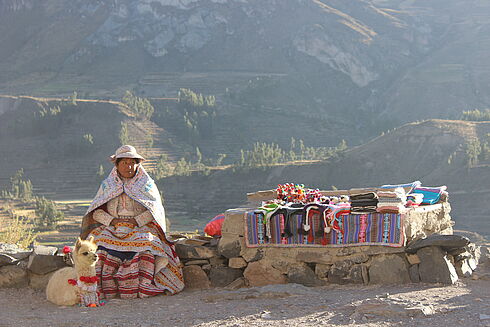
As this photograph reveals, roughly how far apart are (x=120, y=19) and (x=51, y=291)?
97.7 meters

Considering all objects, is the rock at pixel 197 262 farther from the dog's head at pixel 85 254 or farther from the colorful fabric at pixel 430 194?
the colorful fabric at pixel 430 194

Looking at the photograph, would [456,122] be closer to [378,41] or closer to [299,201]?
[299,201]

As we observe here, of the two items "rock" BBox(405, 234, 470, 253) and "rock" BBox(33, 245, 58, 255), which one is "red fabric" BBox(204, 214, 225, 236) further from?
"rock" BBox(405, 234, 470, 253)

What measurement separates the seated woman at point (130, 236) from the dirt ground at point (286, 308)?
0.71ft

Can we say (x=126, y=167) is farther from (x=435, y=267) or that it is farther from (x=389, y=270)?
(x=435, y=267)

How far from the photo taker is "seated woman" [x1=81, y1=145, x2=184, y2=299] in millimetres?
6547

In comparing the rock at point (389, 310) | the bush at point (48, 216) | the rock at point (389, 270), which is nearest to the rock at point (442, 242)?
the rock at point (389, 270)

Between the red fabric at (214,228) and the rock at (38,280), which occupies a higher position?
the red fabric at (214,228)

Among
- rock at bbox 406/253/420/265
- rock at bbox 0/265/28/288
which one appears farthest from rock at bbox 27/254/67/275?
rock at bbox 406/253/420/265

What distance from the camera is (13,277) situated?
7145 mm

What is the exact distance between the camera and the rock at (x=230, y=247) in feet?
22.9

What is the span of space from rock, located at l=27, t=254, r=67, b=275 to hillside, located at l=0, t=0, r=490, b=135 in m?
62.7

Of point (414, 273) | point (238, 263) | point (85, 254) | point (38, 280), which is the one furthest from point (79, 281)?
point (414, 273)

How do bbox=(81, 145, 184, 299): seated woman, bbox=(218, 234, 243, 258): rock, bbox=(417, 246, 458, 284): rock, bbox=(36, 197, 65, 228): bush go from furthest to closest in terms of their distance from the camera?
bbox=(36, 197, 65, 228): bush < bbox=(218, 234, 243, 258): rock < bbox=(81, 145, 184, 299): seated woman < bbox=(417, 246, 458, 284): rock
